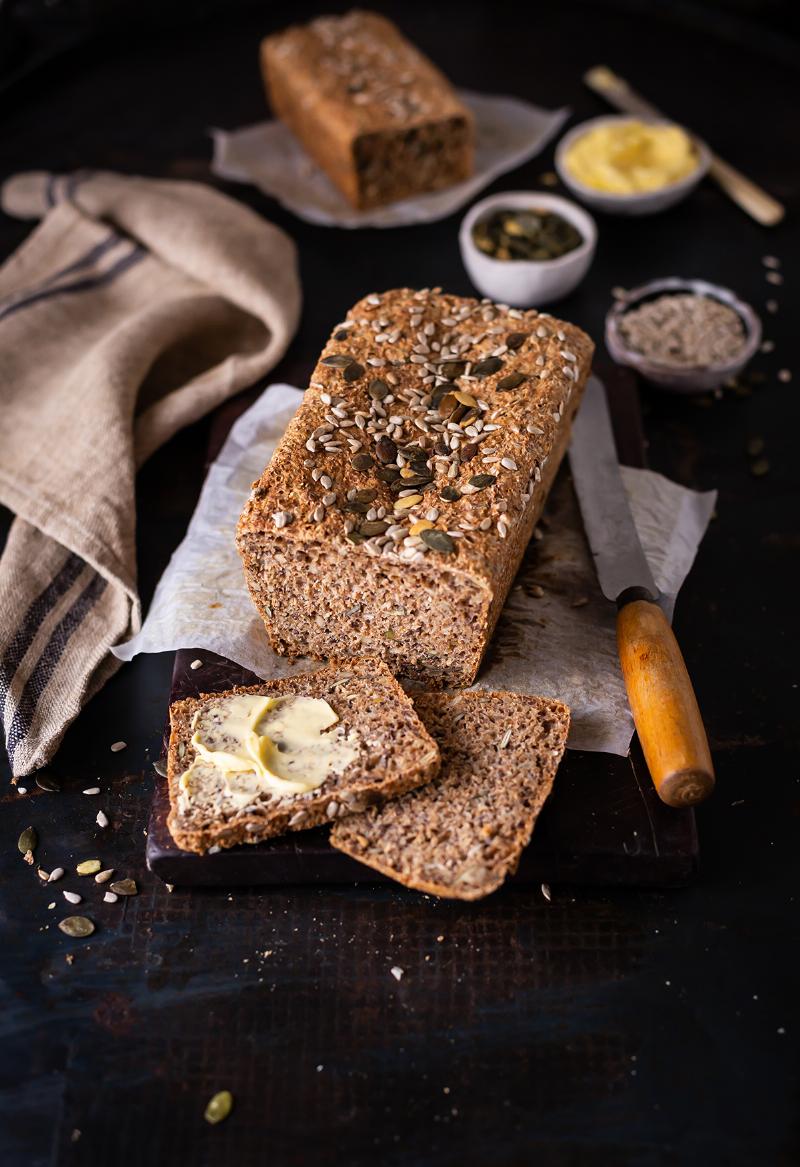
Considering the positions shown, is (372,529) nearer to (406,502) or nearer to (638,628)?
(406,502)

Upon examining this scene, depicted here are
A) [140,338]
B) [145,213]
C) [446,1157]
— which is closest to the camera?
[446,1157]

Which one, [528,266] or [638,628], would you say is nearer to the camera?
[638,628]

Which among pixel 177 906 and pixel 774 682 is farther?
pixel 774 682

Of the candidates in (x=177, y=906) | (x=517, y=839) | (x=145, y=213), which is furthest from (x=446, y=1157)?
(x=145, y=213)

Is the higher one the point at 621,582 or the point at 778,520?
the point at 621,582

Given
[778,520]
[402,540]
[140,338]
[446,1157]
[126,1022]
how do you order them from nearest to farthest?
[446,1157] < [126,1022] < [402,540] < [778,520] < [140,338]

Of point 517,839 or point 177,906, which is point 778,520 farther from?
point 177,906

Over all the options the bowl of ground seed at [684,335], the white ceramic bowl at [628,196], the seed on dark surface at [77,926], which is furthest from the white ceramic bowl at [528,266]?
the seed on dark surface at [77,926]

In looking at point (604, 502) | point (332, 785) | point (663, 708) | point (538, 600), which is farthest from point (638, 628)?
point (332, 785)
